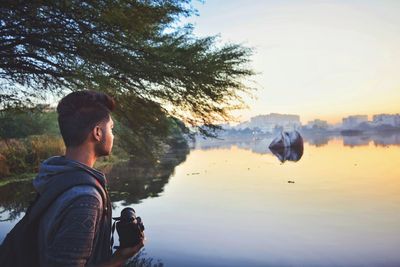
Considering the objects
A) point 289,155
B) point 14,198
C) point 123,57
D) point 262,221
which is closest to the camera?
point 123,57

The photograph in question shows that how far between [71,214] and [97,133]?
503mm

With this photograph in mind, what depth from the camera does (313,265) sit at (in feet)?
24.4

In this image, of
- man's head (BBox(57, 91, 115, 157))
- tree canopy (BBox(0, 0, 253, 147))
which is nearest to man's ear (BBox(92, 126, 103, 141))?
man's head (BBox(57, 91, 115, 157))

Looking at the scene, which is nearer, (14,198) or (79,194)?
(79,194)

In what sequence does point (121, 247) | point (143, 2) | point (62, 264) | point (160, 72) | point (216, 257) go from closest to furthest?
point (62, 264) → point (121, 247) → point (143, 2) → point (160, 72) → point (216, 257)

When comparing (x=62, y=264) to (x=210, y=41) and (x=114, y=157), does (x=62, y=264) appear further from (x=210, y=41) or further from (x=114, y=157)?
(x=114, y=157)

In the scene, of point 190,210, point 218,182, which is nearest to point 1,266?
point 190,210

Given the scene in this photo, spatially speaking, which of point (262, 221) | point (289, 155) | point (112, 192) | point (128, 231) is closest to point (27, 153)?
point (112, 192)

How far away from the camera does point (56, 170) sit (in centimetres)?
175

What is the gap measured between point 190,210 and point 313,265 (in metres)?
5.98

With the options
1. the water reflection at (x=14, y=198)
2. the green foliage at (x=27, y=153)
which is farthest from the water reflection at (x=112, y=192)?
the green foliage at (x=27, y=153)

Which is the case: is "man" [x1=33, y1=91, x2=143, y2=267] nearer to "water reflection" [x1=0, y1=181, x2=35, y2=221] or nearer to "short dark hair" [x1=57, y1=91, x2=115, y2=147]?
"short dark hair" [x1=57, y1=91, x2=115, y2=147]

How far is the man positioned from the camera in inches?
61.7

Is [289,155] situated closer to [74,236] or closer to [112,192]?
[112,192]
